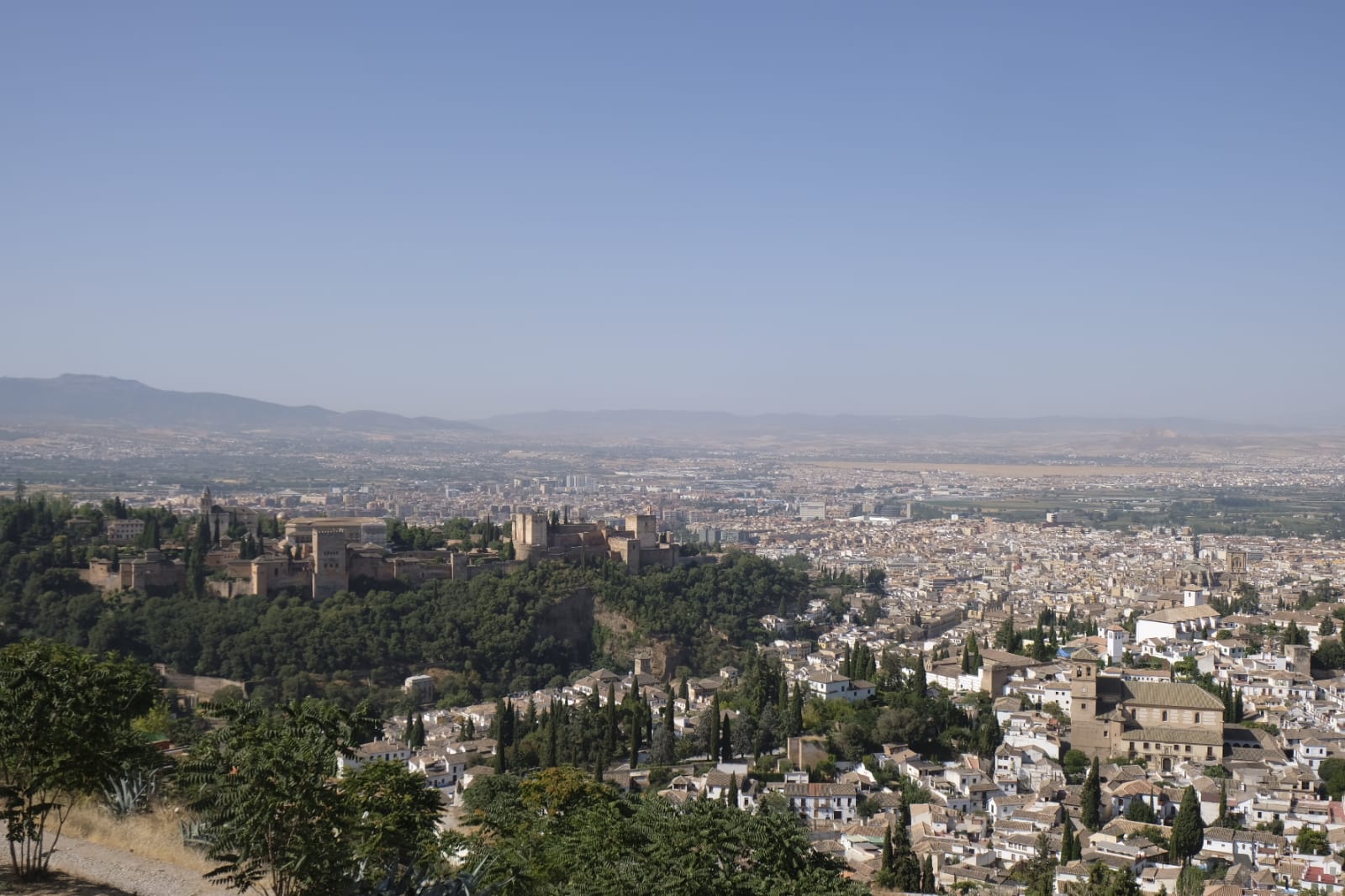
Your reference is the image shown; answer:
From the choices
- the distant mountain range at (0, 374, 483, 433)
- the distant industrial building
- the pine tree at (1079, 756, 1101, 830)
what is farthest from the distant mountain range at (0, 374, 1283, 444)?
the pine tree at (1079, 756, 1101, 830)

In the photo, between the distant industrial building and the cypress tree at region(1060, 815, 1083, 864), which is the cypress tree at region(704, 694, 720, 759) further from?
the distant industrial building

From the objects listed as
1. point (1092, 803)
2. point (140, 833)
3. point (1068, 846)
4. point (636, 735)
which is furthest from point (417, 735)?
point (140, 833)

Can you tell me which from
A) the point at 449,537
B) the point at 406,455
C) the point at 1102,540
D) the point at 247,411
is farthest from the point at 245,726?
the point at 247,411

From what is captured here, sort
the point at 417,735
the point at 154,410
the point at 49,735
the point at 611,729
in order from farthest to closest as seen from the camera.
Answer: the point at 154,410, the point at 417,735, the point at 611,729, the point at 49,735

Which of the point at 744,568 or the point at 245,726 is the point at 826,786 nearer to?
the point at 245,726

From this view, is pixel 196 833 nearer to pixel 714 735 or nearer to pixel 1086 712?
pixel 714 735
